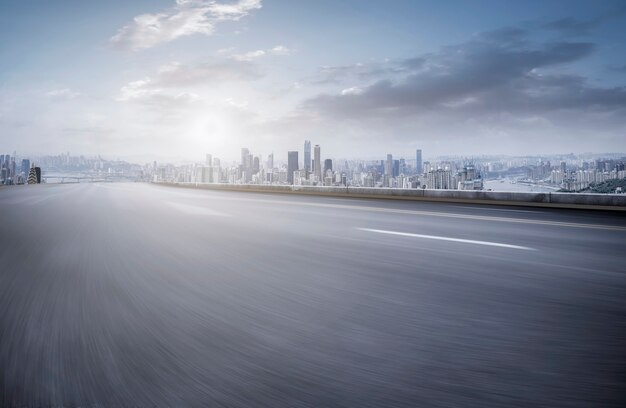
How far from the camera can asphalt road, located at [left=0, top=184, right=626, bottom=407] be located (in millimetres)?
1897

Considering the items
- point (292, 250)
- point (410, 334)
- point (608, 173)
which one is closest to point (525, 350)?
point (410, 334)

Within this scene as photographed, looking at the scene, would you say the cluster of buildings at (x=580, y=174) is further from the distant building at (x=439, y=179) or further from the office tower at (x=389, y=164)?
the office tower at (x=389, y=164)

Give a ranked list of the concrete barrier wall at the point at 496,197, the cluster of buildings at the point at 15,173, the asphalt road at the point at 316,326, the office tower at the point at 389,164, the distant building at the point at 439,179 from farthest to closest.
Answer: the cluster of buildings at the point at 15,173, the office tower at the point at 389,164, the distant building at the point at 439,179, the concrete barrier wall at the point at 496,197, the asphalt road at the point at 316,326

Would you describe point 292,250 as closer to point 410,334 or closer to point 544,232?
point 410,334

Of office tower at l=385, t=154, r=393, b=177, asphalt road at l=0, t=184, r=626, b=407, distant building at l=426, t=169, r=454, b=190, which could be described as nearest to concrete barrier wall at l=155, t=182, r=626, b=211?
distant building at l=426, t=169, r=454, b=190

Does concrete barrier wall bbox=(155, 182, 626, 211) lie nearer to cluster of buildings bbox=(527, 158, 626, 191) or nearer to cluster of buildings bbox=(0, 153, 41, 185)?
cluster of buildings bbox=(527, 158, 626, 191)

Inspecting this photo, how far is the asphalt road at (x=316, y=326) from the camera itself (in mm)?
1897

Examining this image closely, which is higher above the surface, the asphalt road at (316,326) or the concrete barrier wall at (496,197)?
the concrete barrier wall at (496,197)

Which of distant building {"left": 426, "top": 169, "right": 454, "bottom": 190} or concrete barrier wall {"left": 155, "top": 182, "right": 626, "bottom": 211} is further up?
distant building {"left": 426, "top": 169, "right": 454, "bottom": 190}

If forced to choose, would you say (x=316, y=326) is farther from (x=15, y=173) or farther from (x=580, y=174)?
(x=15, y=173)

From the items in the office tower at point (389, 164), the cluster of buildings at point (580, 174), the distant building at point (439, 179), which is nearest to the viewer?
the cluster of buildings at point (580, 174)

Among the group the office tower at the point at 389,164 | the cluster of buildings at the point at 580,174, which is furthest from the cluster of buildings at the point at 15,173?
the cluster of buildings at the point at 580,174

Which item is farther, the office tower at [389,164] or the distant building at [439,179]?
the office tower at [389,164]

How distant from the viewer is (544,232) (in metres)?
7.42
